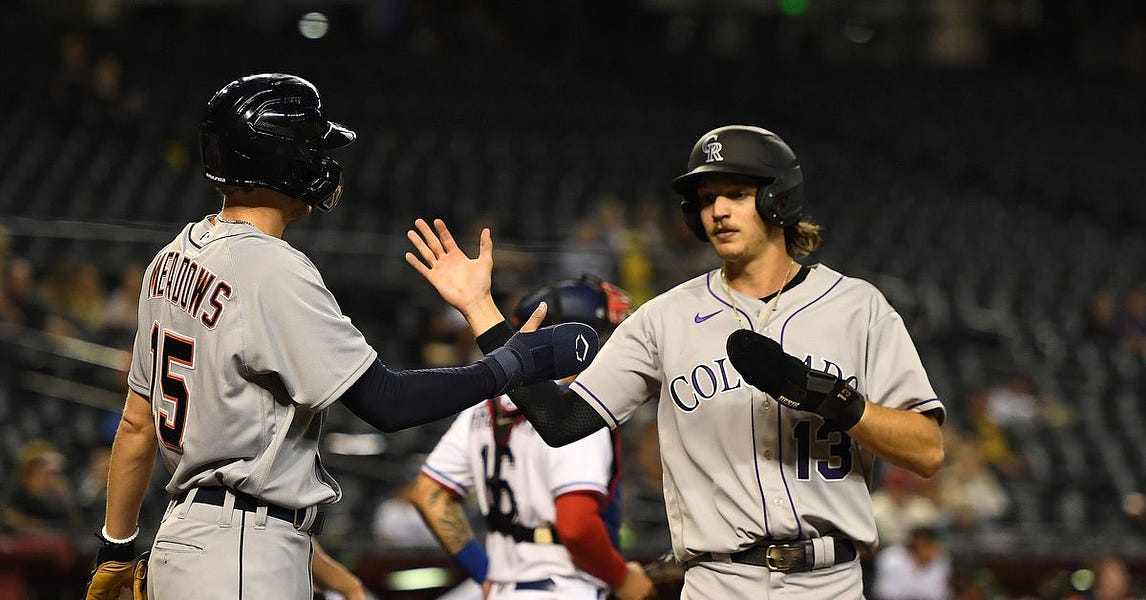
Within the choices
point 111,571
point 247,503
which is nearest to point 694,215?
point 247,503

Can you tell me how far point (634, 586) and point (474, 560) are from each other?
0.72 m

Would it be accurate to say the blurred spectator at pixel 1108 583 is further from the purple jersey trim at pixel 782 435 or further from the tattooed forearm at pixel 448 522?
the purple jersey trim at pixel 782 435

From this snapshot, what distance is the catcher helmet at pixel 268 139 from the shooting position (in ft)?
10.0

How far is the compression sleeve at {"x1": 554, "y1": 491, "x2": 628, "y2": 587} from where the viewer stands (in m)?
3.91

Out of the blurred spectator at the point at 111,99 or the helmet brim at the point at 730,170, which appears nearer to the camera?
the helmet brim at the point at 730,170

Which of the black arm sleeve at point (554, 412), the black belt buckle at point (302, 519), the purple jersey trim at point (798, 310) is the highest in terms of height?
the purple jersey trim at point (798, 310)

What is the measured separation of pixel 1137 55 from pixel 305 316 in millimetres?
24350

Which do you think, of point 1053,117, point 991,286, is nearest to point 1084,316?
point 991,286

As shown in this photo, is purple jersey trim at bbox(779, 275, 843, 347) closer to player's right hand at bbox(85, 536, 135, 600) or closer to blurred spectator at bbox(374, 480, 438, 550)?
player's right hand at bbox(85, 536, 135, 600)

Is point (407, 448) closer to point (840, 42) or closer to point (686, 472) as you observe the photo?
point (686, 472)

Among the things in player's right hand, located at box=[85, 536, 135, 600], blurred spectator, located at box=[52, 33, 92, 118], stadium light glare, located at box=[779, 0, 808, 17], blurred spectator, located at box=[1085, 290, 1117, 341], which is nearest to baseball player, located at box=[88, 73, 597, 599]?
player's right hand, located at box=[85, 536, 135, 600]

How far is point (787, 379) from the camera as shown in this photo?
305cm

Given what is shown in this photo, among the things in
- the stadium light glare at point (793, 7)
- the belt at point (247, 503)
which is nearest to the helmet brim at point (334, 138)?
the belt at point (247, 503)

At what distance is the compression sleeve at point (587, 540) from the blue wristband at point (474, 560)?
0.59 m
